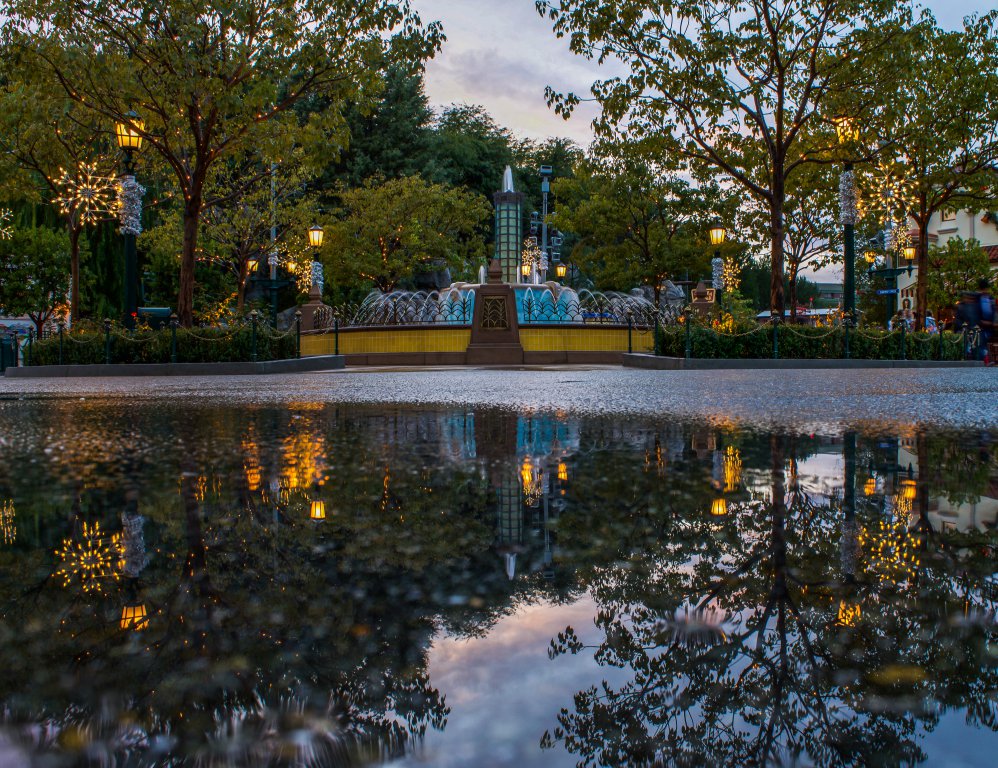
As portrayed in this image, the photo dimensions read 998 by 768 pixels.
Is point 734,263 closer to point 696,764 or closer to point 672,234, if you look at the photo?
point 672,234

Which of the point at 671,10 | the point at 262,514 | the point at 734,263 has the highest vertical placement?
the point at 671,10

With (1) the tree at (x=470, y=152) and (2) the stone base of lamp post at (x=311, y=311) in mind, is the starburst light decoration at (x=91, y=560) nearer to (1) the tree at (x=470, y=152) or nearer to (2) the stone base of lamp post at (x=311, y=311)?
(2) the stone base of lamp post at (x=311, y=311)

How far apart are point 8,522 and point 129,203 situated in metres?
21.5

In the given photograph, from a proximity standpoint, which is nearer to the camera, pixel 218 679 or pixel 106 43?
pixel 218 679

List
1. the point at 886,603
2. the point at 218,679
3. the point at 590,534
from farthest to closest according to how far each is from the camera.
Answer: the point at 590,534 → the point at 886,603 → the point at 218,679

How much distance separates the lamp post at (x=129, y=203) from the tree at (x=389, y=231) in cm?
2770

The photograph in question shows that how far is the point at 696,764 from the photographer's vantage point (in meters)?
1.25

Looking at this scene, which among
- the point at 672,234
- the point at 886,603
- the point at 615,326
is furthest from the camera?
the point at 672,234

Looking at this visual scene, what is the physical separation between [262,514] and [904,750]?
2.27m

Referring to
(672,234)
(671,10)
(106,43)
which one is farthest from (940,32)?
(106,43)

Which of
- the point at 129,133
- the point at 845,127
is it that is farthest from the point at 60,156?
the point at 845,127

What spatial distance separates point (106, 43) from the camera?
22.0 metres

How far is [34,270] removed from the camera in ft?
156

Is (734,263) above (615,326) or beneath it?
above
